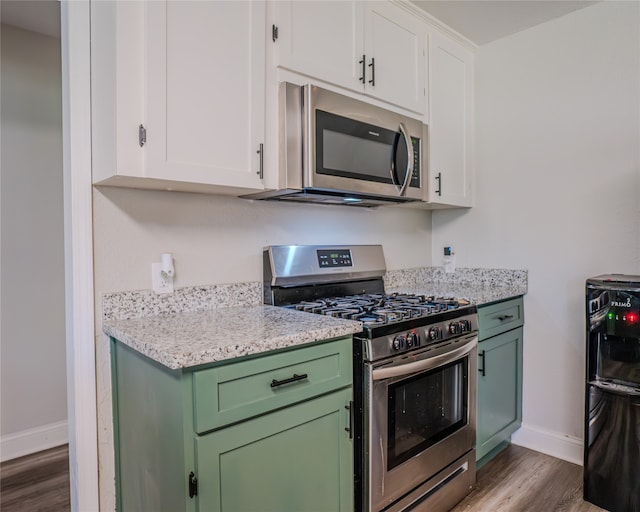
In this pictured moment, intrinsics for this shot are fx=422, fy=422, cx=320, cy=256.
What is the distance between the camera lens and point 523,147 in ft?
8.01

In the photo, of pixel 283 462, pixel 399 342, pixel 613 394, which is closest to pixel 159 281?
pixel 283 462

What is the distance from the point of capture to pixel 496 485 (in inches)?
79.9

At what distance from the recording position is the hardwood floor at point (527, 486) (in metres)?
1.86

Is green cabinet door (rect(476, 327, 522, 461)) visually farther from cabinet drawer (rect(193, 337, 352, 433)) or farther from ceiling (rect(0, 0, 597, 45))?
ceiling (rect(0, 0, 597, 45))

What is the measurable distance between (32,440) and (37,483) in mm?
389

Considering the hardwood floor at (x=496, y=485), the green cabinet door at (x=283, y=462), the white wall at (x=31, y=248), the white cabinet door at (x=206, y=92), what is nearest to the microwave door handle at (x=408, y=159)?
the white cabinet door at (x=206, y=92)

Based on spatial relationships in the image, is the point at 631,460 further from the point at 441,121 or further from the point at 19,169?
the point at 19,169

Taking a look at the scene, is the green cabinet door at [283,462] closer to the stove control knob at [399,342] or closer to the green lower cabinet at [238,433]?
the green lower cabinet at [238,433]

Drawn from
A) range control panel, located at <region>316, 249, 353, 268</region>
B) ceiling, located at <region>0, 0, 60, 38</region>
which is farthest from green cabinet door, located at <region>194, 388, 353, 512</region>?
ceiling, located at <region>0, 0, 60, 38</region>

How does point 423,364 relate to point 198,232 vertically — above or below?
below

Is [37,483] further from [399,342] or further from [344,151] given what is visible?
[344,151]

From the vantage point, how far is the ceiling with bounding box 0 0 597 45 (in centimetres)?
211

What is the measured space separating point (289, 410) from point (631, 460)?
151cm

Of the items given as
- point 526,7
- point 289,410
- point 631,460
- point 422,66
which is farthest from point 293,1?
point 631,460
